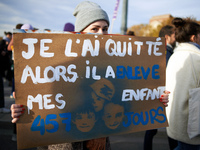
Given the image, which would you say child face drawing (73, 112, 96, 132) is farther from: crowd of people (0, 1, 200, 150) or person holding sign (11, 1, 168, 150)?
crowd of people (0, 1, 200, 150)

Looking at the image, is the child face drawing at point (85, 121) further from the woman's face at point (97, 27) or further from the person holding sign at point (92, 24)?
the woman's face at point (97, 27)

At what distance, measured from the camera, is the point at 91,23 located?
145 centimetres

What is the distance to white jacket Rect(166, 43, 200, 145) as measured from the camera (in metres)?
1.62

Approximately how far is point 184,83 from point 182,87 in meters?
0.05

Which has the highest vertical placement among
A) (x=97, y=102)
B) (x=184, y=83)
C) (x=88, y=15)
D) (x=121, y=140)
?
(x=88, y=15)

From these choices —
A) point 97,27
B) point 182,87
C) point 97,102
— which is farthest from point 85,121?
point 182,87

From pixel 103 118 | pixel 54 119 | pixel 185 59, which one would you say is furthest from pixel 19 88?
pixel 185 59

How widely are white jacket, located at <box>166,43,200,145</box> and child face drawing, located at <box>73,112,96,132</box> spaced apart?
3.09ft

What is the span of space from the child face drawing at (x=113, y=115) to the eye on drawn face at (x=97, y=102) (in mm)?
47

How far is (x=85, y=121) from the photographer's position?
4.09 feet

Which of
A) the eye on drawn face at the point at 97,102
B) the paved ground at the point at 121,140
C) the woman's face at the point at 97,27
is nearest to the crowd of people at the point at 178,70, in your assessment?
the woman's face at the point at 97,27

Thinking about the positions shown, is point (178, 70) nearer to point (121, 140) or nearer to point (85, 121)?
point (85, 121)

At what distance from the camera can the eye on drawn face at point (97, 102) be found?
126 centimetres

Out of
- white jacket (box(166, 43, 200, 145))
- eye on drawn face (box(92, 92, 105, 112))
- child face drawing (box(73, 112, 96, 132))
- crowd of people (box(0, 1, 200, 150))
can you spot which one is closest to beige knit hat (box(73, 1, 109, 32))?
crowd of people (box(0, 1, 200, 150))
